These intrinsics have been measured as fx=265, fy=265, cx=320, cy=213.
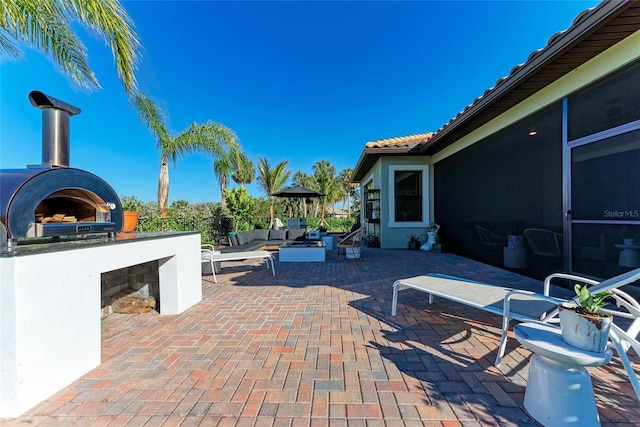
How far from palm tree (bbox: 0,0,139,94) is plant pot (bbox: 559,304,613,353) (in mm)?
6075

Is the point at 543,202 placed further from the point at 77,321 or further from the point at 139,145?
the point at 139,145

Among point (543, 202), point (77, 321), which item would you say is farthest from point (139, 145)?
point (543, 202)

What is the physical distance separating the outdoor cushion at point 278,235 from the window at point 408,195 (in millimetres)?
4461

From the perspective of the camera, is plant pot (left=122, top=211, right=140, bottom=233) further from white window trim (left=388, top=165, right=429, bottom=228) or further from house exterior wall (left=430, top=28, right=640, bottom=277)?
white window trim (left=388, top=165, right=429, bottom=228)

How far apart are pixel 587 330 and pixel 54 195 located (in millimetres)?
4503

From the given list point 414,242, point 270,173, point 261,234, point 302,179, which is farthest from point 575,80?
point 302,179

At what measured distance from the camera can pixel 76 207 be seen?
3182 millimetres

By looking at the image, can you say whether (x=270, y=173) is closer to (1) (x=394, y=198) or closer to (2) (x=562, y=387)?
(1) (x=394, y=198)

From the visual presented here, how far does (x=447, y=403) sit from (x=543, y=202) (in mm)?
4551

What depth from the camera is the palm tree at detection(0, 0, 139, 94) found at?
3.38 m

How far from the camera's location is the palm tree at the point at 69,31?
3.38 meters

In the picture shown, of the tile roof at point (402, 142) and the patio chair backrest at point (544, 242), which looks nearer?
the patio chair backrest at point (544, 242)

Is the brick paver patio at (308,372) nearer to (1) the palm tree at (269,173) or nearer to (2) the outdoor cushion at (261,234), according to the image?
(2) the outdoor cushion at (261,234)

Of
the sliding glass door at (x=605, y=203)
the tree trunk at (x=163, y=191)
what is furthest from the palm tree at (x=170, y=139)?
the sliding glass door at (x=605, y=203)
